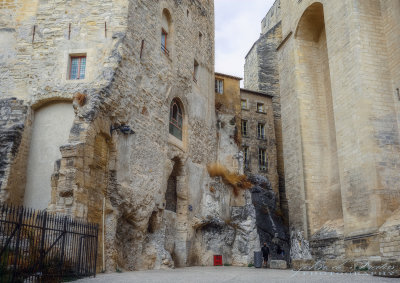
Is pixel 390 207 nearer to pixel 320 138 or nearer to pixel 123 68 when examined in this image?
pixel 320 138

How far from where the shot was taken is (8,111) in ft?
40.3

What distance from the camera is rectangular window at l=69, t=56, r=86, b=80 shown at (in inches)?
502

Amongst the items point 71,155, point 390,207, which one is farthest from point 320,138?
point 71,155

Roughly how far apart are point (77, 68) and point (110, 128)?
251 cm

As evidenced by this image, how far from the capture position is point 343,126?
14.5 metres

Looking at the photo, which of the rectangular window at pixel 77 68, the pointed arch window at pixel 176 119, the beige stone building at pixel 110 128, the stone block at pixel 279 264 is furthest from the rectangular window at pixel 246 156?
the rectangular window at pixel 77 68

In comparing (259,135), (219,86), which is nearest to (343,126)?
(219,86)

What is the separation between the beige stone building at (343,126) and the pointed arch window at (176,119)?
5361mm

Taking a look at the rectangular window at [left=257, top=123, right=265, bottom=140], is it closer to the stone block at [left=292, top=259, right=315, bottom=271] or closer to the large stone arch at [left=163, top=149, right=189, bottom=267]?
the large stone arch at [left=163, top=149, right=189, bottom=267]

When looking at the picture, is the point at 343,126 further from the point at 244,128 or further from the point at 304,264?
the point at 244,128

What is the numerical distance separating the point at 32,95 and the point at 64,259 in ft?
20.4

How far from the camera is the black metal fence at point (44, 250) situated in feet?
22.1

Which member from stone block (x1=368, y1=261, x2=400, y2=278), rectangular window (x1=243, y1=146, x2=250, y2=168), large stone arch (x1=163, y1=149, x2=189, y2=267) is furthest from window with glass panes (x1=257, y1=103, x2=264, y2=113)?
stone block (x1=368, y1=261, x2=400, y2=278)

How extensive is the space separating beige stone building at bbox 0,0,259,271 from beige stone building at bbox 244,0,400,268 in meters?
3.50
